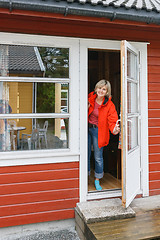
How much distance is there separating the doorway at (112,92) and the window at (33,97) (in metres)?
0.85

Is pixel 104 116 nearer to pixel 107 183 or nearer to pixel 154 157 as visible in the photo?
→ pixel 154 157

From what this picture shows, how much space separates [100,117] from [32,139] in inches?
43.8

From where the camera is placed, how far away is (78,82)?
316 cm

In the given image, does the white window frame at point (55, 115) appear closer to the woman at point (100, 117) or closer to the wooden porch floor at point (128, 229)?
the woman at point (100, 117)

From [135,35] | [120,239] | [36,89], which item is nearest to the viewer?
[120,239]

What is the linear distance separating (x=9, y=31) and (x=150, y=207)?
119 inches

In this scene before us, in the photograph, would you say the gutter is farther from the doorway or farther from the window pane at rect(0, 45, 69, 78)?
the doorway

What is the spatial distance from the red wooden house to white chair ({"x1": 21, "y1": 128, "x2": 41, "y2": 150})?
0.5 inches

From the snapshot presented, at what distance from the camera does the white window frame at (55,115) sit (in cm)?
291

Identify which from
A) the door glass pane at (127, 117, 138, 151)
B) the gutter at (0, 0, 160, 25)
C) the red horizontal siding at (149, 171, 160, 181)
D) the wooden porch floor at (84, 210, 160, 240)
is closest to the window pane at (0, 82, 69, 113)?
the gutter at (0, 0, 160, 25)

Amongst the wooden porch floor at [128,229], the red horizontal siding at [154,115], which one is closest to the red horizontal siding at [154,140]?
the red horizontal siding at [154,115]

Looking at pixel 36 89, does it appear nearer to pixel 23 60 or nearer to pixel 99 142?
pixel 23 60

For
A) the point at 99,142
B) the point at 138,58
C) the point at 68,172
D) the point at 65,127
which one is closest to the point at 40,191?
the point at 68,172

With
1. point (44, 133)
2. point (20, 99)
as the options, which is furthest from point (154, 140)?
point (20, 99)
